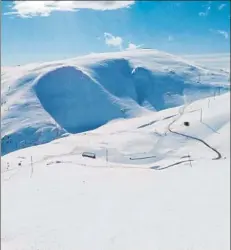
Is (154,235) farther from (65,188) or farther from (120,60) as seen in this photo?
(120,60)

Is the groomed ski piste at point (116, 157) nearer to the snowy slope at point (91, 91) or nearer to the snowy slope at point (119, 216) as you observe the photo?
the snowy slope at point (119, 216)

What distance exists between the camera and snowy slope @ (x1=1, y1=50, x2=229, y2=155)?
10031 centimetres

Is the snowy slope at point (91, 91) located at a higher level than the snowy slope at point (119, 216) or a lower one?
lower

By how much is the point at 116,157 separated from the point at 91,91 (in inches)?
2950

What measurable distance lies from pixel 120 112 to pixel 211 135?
6311 cm

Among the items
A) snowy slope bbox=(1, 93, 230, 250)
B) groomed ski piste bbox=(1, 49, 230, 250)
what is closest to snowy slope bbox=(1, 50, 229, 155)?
groomed ski piste bbox=(1, 49, 230, 250)

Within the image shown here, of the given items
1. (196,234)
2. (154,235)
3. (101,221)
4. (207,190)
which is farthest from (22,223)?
(207,190)

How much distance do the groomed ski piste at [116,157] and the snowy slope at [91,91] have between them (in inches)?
12.9

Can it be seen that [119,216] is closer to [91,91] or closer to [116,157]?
[116,157]

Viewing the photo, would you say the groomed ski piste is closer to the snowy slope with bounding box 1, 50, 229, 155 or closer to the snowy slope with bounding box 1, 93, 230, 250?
the snowy slope with bounding box 1, 93, 230, 250

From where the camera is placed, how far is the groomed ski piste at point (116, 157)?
29.8 ft

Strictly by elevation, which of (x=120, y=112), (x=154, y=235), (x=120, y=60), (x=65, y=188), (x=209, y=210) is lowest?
(x=120, y=112)

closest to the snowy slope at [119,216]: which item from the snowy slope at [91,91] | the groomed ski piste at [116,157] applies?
the groomed ski piste at [116,157]

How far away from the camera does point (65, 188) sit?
17.1 metres
